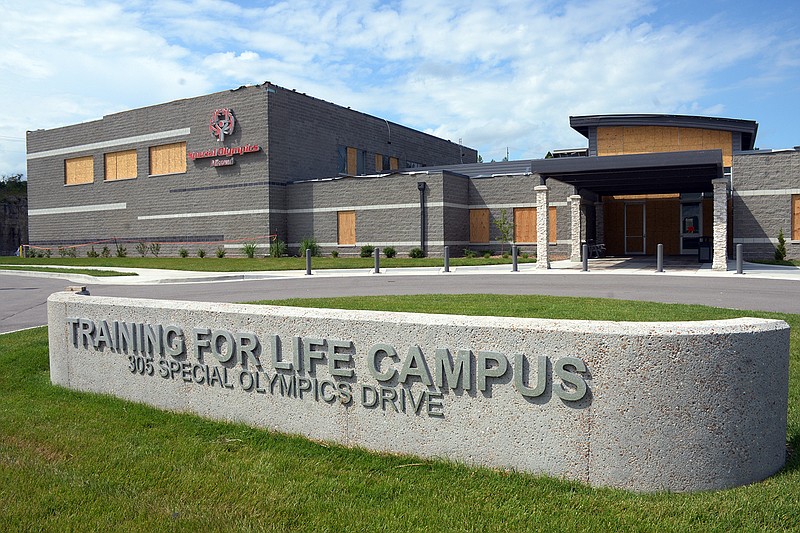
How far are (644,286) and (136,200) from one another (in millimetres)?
33632

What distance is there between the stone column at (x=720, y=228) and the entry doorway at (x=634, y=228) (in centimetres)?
1162

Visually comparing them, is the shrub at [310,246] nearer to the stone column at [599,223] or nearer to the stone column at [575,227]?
the stone column at [575,227]

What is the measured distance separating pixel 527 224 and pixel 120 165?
25.8 m

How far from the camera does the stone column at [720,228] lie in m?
23.6

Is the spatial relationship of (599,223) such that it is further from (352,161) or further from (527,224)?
(352,161)

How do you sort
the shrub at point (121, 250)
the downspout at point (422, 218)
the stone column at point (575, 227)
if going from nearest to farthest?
the stone column at point (575, 227)
the downspout at point (422, 218)
the shrub at point (121, 250)

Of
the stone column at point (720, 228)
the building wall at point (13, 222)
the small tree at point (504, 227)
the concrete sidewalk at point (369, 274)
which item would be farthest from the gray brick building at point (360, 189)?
the building wall at point (13, 222)

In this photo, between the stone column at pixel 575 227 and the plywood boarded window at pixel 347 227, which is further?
the plywood boarded window at pixel 347 227

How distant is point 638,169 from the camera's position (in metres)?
23.5

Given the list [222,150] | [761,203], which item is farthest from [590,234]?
[222,150]

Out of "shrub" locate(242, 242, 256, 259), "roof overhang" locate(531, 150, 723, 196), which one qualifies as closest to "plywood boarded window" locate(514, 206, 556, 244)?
"roof overhang" locate(531, 150, 723, 196)

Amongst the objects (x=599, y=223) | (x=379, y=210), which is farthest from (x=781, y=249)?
(x=379, y=210)

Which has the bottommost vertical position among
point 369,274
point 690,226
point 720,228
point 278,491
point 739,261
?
point 278,491

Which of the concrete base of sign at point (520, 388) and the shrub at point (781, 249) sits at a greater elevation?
the shrub at point (781, 249)
